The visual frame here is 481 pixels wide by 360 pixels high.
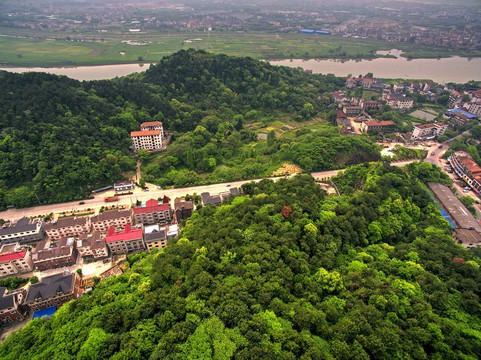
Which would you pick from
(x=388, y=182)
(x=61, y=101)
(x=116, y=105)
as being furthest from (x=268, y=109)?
(x=61, y=101)

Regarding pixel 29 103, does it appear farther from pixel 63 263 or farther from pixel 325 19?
pixel 325 19

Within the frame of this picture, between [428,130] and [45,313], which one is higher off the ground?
[428,130]

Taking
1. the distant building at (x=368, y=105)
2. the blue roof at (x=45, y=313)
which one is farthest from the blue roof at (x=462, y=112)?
the blue roof at (x=45, y=313)

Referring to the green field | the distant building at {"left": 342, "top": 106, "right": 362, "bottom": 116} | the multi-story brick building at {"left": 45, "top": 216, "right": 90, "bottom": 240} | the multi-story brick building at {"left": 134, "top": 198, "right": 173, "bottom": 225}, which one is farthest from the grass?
the multi-story brick building at {"left": 134, "top": 198, "right": 173, "bottom": 225}

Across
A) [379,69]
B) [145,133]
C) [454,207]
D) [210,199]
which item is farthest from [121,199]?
Result: [379,69]

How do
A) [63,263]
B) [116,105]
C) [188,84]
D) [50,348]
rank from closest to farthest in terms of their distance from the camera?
[50,348]
[63,263]
[116,105]
[188,84]

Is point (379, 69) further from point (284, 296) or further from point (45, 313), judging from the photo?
point (45, 313)

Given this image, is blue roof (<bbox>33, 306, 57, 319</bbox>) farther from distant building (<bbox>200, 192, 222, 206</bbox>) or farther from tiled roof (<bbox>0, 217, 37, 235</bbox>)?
distant building (<bbox>200, 192, 222, 206</bbox>)
